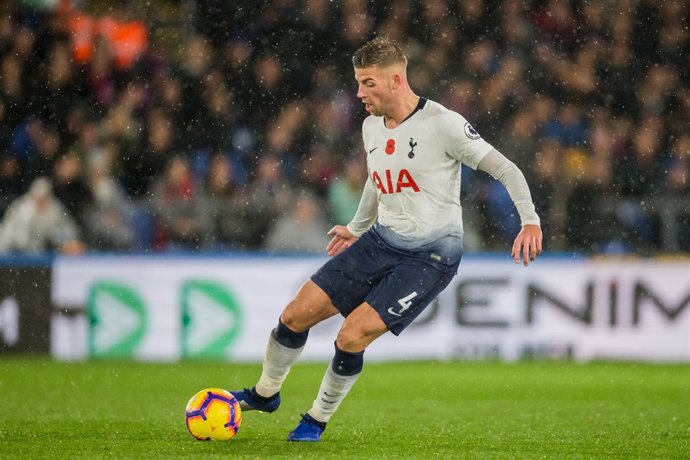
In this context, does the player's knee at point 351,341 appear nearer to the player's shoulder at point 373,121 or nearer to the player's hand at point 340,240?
the player's hand at point 340,240

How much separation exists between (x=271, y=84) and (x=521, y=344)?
394 centimetres

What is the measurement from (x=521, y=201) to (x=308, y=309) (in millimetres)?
1203

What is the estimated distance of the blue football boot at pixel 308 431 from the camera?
21.2ft

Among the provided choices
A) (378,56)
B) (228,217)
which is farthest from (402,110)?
(228,217)

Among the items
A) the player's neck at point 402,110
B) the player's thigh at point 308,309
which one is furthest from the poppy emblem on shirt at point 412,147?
the player's thigh at point 308,309

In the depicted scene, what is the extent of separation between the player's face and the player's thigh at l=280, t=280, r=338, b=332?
3.17 feet

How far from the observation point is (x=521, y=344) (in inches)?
468

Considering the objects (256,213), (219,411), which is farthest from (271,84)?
(219,411)

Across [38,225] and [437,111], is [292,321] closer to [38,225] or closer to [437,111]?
[437,111]

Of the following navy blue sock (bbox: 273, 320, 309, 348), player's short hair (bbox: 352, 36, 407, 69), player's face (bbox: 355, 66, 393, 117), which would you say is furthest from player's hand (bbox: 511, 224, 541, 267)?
navy blue sock (bbox: 273, 320, 309, 348)

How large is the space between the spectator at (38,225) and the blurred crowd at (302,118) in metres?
0.02

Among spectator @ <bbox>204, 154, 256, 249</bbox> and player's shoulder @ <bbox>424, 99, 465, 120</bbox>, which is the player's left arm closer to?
player's shoulder @ <bbox>424, 99, 465, 120</bbox>

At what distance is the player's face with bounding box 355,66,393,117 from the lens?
627cm

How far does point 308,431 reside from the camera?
21.3 feet
